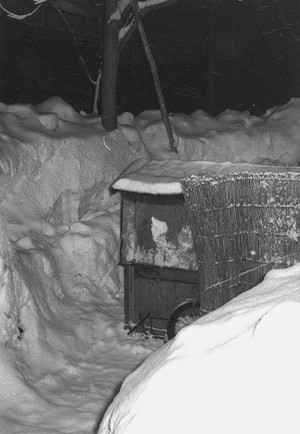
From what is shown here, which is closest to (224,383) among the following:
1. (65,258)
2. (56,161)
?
(65,258)

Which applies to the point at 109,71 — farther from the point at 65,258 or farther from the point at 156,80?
the point at 65,258

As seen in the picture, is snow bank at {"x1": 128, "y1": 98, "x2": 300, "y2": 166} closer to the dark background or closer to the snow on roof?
the dark background

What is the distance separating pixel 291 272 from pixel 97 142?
711cm

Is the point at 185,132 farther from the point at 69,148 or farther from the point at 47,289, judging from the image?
the point at 47,289

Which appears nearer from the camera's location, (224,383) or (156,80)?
(224,383)

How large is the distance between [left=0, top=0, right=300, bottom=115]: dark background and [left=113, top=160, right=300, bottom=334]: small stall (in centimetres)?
413

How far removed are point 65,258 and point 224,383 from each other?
6.82 m

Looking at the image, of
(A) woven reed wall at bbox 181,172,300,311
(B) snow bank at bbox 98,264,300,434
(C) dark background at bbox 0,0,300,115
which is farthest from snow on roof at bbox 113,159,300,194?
(B) snow bank at bbox 98,264,300,434

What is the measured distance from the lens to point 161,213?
7.45m

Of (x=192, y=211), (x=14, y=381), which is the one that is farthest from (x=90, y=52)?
(x=14, y=381)

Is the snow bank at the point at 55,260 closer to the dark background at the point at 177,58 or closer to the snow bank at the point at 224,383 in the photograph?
the dark background at the point at 177,58

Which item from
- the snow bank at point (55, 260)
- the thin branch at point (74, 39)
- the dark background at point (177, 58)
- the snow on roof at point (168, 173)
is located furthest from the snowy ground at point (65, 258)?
the snow on roof at point (168, 173)

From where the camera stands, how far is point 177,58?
13.5 meters

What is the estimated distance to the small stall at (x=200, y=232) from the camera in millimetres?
5961
